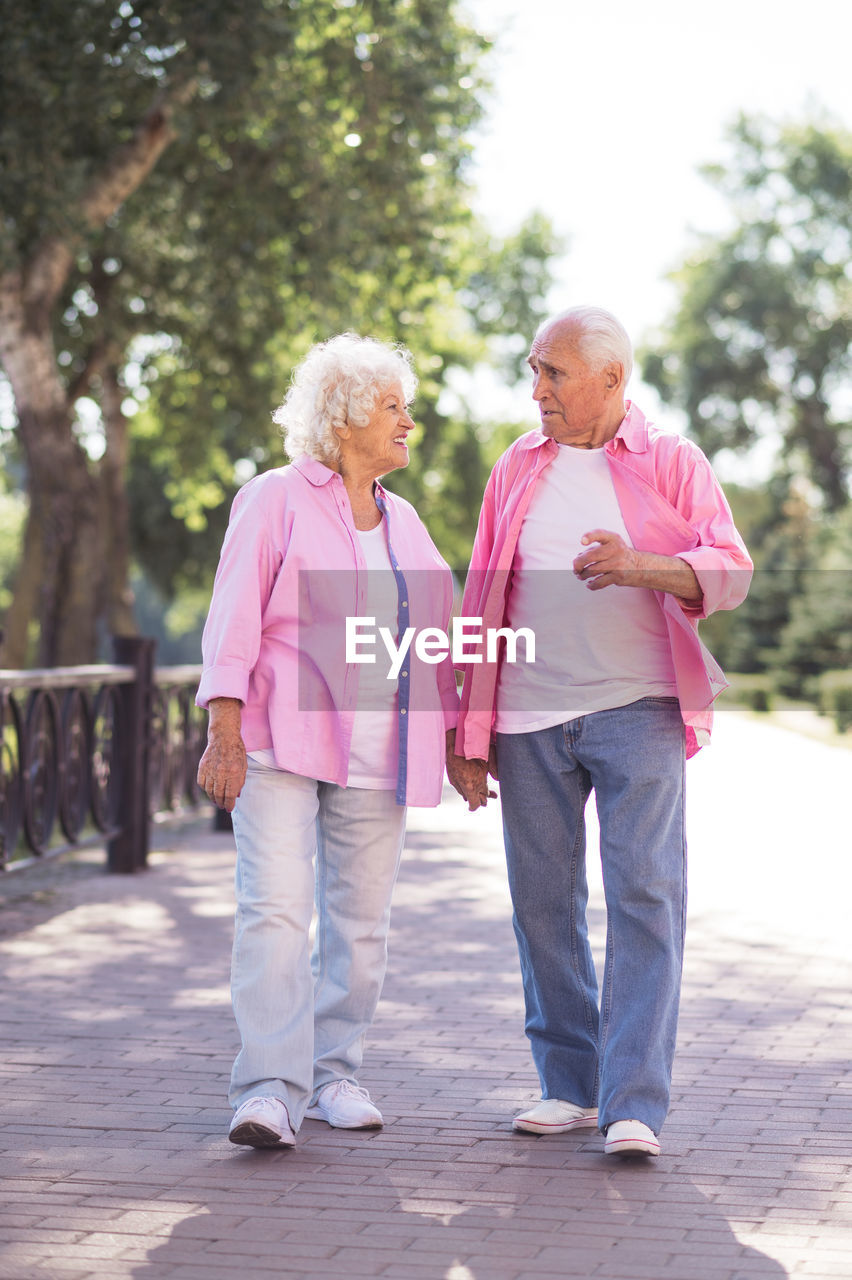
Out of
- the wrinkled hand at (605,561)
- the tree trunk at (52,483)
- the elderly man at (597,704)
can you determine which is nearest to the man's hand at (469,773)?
the elderly man at (597,704)

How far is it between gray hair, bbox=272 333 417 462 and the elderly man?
0.40m

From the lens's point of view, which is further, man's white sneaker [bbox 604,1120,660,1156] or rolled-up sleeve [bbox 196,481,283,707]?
rolled-up sleeve [bbox 196,481,283,707]

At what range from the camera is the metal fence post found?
9648 millimetres

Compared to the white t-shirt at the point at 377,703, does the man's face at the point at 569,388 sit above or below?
above

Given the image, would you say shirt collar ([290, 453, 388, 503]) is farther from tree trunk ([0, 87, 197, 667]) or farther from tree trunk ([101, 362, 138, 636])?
tree trunk ([101, 362, 138, 636])

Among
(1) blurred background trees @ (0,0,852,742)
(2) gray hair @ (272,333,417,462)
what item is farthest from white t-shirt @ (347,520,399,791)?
(1) blurred background trees @ (0,0,852,742)

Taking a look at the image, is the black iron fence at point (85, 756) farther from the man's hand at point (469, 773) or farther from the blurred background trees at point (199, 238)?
the blurred background trees at point (199, 238)

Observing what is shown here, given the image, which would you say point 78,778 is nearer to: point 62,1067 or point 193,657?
point 62,1067

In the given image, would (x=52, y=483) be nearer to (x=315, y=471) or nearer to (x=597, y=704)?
(x=315, y=471)

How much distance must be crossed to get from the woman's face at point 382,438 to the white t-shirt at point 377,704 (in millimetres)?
201

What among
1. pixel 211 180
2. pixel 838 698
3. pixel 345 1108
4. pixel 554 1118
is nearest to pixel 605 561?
pixel 554 1118

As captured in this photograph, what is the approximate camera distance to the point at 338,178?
16922mm

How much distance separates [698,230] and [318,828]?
4585 centimetres

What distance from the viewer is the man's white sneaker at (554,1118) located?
4.37 m
